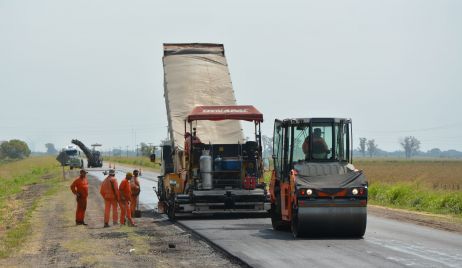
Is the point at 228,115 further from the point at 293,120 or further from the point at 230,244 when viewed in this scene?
the point at 230,244

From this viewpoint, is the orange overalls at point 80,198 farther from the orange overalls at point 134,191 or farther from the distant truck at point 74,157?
the distant truck at point 74,157

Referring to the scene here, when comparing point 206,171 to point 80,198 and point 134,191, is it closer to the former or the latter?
point 134,191

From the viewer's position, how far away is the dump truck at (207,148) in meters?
24.4

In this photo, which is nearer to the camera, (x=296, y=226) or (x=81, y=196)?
(x=296, y=226)

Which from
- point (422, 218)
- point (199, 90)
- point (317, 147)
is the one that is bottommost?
point (422, 218)

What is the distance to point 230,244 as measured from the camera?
17344 millimetres

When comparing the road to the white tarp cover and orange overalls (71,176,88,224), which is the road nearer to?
orange overalls (71,176,88,224)

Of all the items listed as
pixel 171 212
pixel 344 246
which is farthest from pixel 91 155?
pixel 344 246

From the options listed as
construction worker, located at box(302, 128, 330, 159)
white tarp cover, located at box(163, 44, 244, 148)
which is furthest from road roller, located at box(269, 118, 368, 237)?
white tarp cover, located at box(163, 44, 244, 148)

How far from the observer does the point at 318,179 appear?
18.2 metres

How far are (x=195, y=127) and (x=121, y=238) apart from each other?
6627 mm

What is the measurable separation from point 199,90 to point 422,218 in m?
8.02

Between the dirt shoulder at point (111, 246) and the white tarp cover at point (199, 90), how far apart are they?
305 centimetres

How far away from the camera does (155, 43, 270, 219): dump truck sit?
24.4m
